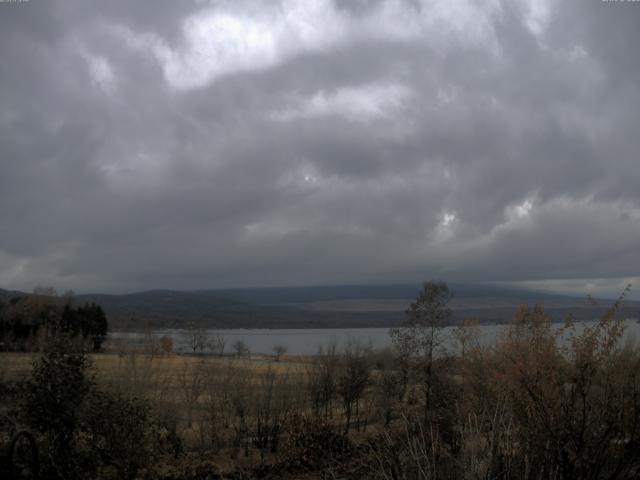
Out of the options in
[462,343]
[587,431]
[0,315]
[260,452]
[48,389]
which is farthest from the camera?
[0,315]

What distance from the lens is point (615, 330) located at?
25.7ft

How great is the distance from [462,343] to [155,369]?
40.3 feet

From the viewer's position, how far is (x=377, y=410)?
79.4 feet

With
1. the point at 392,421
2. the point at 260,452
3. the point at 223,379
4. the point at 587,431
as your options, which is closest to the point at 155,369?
the point at 223,379

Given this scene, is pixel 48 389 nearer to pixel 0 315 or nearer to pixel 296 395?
pixel 296 395

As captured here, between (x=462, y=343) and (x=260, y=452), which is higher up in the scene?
(x=462, y=343)

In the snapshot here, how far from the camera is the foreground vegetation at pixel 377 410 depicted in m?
6.99

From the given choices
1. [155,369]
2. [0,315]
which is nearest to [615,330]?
[155,369]

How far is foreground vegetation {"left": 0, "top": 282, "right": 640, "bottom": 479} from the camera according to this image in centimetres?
699

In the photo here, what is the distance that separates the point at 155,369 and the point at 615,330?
16326mm

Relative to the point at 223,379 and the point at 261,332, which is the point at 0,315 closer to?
the point at 223,379

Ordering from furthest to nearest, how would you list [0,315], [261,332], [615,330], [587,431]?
[261,332] → [0,315] → [615,330] → [587,431]

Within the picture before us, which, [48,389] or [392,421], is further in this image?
[392,421]

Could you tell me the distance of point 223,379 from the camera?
20.7 metres
